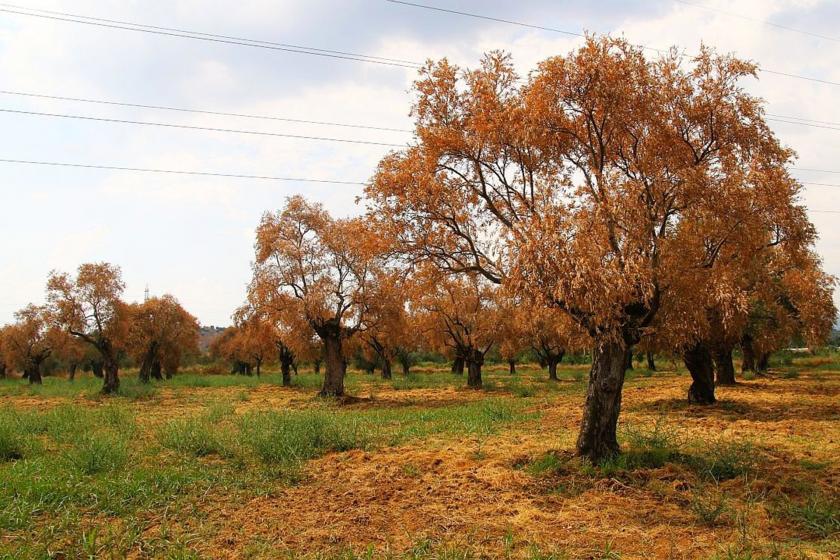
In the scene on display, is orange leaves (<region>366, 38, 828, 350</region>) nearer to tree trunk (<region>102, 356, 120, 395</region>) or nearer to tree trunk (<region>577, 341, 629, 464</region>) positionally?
tree trunk (<region>577, 341, 629, 464</region>)

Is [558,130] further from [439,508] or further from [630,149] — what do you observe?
[439,508]

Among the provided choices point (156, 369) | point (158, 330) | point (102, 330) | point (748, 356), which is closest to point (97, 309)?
point (102, 330)

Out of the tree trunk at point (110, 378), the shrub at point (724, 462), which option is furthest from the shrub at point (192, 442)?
the tree trunk at point (110, 378)

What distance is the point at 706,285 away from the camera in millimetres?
10344

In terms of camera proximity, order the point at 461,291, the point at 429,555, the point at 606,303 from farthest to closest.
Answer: the point at 461,291, the point at 606,303, the point at 429,555

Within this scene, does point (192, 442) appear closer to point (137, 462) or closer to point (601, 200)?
point (137, 462)

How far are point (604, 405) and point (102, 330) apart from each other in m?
32.4

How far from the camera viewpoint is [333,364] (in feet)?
89.6

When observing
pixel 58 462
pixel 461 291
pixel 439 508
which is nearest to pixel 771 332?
pixel 461 291

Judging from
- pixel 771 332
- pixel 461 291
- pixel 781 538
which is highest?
pixel 461 291

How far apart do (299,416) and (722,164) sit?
12.2 m

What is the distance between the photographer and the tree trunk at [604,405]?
34.3 ft

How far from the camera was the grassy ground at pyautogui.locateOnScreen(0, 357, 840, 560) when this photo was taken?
662 centimetres

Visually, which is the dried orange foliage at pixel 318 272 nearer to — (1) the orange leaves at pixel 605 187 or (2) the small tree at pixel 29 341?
(1) the orange leaves at pixel 605 187
